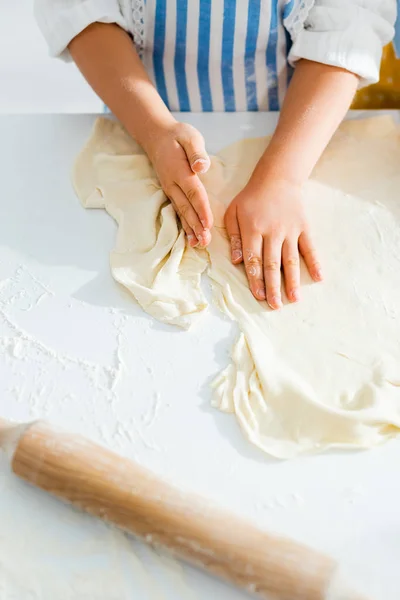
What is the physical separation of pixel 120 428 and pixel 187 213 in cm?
25

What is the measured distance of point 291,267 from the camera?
63 cm

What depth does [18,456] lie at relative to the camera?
1.55 ft

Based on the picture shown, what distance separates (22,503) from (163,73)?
1.94 feet

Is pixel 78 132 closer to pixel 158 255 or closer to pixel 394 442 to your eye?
pixel 158 255

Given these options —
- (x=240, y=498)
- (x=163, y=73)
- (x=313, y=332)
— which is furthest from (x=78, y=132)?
(x=240, y=498)

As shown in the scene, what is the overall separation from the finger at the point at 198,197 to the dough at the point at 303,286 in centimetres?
3

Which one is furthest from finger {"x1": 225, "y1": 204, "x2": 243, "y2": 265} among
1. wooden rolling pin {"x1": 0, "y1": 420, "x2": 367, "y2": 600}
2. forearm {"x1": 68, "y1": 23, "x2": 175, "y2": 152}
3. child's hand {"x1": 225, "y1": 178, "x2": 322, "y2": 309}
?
wooden rolling pin {"x1": 0, "y1": 420, "x2": 367, "y2": 600}

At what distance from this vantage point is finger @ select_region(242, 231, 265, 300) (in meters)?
0.62

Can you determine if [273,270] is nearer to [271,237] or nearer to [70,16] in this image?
[271,237]

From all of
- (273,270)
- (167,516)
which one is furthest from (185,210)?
(167,516)

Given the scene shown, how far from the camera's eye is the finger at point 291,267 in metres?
0.62

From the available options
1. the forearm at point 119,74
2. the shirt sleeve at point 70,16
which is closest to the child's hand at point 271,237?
the forearm at point 119,74

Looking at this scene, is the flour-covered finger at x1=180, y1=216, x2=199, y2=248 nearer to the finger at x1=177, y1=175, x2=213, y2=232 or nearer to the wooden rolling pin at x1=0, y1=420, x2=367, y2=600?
the finger at x1=177, y1=175, x2=213, y2=232

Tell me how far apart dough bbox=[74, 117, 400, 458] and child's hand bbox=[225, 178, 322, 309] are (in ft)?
0.04
